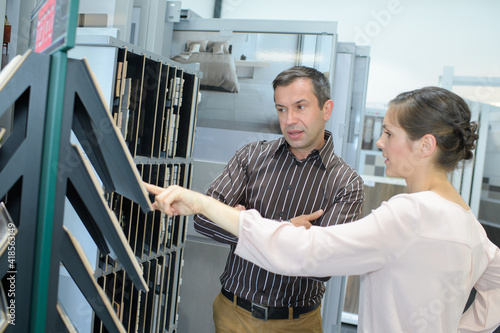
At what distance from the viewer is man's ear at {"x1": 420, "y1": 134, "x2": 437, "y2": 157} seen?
3.64ft

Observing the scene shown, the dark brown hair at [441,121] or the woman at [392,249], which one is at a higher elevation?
the dark brown hair at [441,121]

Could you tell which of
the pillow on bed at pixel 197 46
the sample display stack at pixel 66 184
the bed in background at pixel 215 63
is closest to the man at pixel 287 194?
the sample display stack at pixel 66 184

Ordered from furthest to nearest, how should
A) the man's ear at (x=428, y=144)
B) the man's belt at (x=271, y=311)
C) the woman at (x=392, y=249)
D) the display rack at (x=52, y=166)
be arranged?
the man's belt at (x=271, y=311)
the man's ear at (x=428, y=144)
the woman at (x=392, y=249)
the display rack at (x=52, y=166)

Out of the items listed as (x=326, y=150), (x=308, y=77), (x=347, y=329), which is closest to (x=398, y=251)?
(x=326, y=150)

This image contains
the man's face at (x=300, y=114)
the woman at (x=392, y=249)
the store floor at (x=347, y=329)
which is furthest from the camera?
the store floor at (x=347, y=329)

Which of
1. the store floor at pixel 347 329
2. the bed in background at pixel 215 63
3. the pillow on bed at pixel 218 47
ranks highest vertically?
the pillow on bed at pixel 218 47

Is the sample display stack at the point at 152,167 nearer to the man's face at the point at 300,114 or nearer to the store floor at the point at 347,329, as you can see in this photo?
the man's face at the point at 300,114

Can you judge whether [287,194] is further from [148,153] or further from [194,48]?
[194,48]

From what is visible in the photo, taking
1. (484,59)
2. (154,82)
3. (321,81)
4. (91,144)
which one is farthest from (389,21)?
(91,144)

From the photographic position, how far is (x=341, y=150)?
298 cm

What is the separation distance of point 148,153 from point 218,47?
4.33 ft

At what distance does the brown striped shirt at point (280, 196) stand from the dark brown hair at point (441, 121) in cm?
52

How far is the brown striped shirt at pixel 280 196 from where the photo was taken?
1.65m

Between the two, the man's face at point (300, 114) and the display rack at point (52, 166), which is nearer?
the display rack at point (52, 166)
